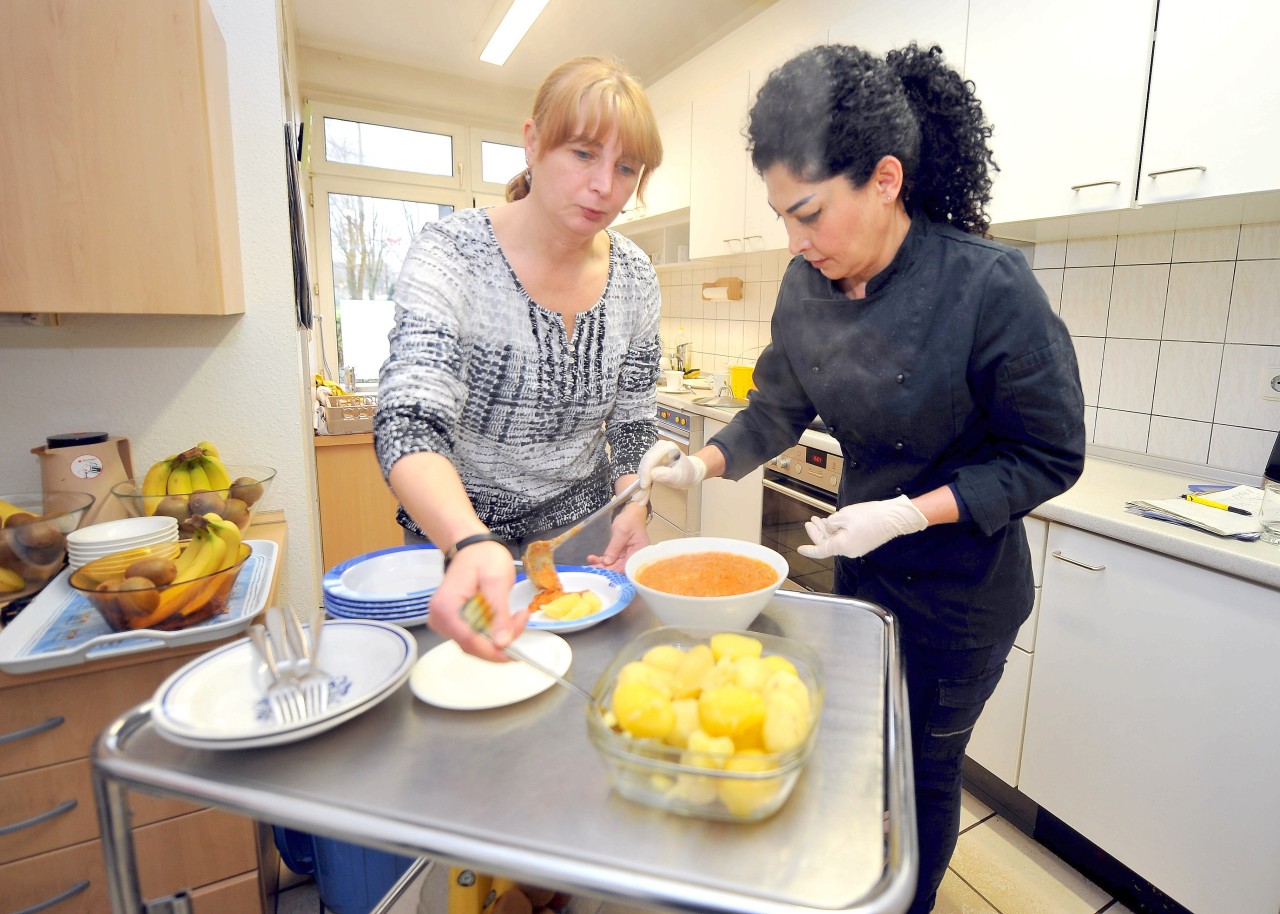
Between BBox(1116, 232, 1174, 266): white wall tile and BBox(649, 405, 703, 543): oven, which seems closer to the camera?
BBox(1116, 232, 1174, 266): white wall tile

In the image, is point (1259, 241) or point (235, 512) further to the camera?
point (1259, 241)

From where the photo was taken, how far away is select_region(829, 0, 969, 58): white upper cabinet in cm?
204

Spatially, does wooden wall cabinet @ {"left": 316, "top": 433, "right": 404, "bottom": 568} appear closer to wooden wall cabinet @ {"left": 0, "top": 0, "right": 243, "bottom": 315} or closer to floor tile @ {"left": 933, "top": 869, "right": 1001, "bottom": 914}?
wooden wall cabinet @ {"left": 0, "top": 0, "right": 243, "bottom": 315}

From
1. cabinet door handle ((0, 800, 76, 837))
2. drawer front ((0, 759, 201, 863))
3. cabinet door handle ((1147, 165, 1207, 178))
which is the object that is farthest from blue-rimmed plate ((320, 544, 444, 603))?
cabinet door handle ((1147, 165, 1207, 178))

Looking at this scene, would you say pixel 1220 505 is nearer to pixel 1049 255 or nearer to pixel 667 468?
pixel 1049 255

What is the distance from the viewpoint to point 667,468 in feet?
3.89

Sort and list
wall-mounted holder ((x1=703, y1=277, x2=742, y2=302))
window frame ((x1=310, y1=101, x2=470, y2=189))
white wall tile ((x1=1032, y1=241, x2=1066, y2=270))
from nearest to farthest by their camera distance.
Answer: white wall tile ((x1=1032, y1=241, x2=1066, y2=270)) → wall-mounted holder ((x1=703, y1=277, x2=742, y2=302)) → window frame ((x1=310, y1=101, x2=470, y2=189))

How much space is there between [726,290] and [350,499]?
2181 millimetres

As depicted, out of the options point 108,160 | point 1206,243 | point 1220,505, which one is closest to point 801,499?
point 1220,505

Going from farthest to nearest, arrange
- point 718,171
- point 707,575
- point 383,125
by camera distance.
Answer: point 383,125 → point 718,171 → point 707,575

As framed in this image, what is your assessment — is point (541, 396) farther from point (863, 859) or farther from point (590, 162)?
point (863, 859)

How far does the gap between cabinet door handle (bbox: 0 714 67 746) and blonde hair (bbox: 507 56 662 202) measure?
1281 mm

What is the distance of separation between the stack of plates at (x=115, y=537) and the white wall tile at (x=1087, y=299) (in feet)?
7.90

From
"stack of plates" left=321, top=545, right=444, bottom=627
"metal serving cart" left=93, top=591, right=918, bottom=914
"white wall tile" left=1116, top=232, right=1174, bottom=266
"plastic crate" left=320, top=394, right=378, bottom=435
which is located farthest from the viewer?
"plastic crate" left=320, top=394, right=378, bottom=435
